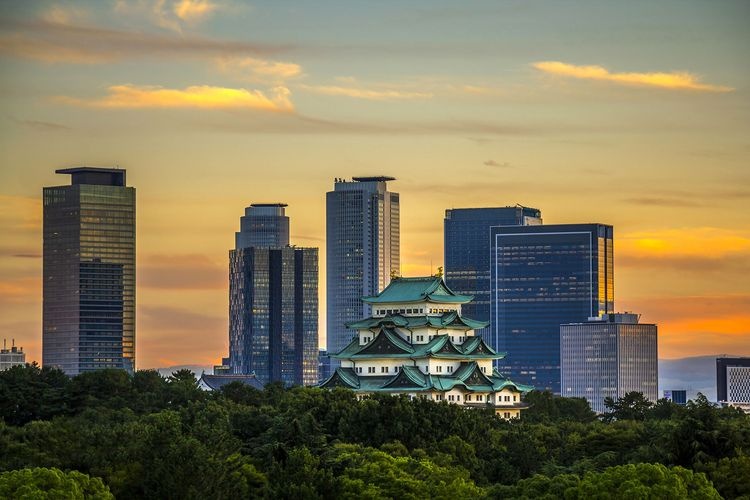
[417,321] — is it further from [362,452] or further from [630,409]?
[362,452]

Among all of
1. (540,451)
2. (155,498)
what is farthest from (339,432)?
(155,498)

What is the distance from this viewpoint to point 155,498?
102 metres

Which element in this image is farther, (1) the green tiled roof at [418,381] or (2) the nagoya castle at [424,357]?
(2) the nagoya castle at [424,357]

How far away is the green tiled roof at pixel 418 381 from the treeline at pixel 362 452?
38.1 ft

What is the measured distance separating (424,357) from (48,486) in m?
66.0

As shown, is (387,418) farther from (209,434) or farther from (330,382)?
(330,382)

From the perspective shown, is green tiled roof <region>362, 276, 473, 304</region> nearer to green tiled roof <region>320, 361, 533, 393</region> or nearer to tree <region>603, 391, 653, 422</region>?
green tiled roof <region>320, 361, 533, 393</region>

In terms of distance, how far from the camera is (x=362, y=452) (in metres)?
114

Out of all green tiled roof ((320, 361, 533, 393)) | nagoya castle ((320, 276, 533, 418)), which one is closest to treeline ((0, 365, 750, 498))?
green tiled roof ((320, 361, 533, 393))

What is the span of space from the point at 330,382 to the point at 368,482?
180 ft

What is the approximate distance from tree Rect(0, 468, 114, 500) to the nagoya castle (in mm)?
59962

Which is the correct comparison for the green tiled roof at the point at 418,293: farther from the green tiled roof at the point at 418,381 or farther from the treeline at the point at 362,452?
the treeline at the point at 362,452

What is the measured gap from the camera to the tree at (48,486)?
313ft

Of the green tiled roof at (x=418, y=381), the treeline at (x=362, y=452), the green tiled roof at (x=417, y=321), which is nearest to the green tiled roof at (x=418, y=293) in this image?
the green tiled roof at (x=417, y=321)
